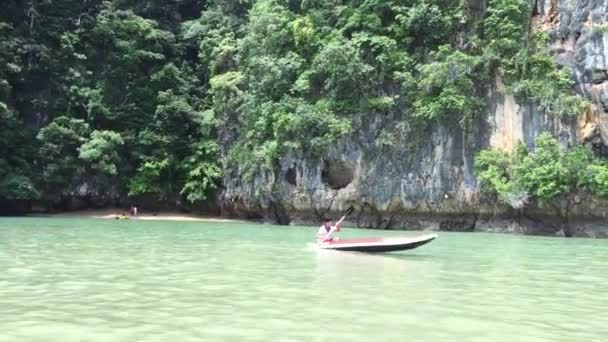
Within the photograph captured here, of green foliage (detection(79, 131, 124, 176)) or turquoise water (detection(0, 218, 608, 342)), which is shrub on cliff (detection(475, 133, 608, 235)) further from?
green foliage (detection(79, 131, 124, 176))

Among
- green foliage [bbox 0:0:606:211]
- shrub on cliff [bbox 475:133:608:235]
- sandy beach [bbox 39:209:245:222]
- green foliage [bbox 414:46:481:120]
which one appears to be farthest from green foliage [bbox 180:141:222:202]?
shrub on cliff [bbox 475:133:608:235]

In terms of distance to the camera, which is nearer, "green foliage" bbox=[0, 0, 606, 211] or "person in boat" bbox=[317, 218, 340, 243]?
"person in boat" bbox=[317, 218, 340, 243]

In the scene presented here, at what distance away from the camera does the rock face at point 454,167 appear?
21422mm

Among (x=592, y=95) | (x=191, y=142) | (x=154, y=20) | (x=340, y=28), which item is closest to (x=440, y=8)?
(x=340, y=28)

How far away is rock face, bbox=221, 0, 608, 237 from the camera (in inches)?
843

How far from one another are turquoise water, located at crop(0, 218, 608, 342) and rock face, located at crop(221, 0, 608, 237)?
10.3 metres

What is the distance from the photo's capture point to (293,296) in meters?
7.09

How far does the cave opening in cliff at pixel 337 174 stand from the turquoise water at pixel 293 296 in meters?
12.8

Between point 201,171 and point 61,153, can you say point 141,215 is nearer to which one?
point 201,171

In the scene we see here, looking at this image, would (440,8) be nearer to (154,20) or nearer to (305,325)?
(154,20)

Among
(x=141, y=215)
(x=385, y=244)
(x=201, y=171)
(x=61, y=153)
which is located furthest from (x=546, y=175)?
(x=61, y=153)

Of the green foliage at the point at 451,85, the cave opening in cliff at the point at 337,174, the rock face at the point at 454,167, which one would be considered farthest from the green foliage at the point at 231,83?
the cave opening in cliff at the point at 337,174

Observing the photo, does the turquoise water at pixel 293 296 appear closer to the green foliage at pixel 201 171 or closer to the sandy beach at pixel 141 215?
the green foliage at pixel 201 171

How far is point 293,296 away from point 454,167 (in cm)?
1736
